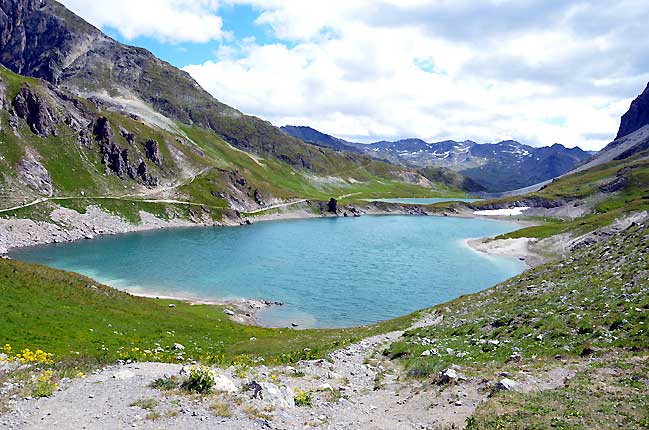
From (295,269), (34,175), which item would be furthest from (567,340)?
(34,175)

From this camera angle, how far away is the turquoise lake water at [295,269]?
7547 cm

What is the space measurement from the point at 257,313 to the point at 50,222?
86071mm

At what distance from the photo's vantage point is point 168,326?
144ft

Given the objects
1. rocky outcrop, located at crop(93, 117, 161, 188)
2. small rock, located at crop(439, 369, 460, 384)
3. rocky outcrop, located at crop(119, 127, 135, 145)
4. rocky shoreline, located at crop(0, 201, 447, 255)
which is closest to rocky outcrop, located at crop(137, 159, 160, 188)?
rocky outcrop, located at crop(93, 117, 161, 188)

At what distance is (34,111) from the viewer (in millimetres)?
155000

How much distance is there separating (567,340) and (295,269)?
7780 centimetres

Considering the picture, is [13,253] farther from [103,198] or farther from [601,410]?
[601,410]

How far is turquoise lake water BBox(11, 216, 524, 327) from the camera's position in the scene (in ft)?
248

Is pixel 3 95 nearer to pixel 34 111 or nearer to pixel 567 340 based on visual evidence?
pixel 34 111

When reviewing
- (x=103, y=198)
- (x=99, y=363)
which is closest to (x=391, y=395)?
(x=99, y=363)

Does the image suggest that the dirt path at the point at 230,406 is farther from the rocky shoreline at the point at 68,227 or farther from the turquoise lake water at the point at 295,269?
the rocky shoreline at the point at 68,227

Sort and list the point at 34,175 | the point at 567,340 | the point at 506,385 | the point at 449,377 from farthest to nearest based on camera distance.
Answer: the point at 34,175 < the point at 567,340 < the point at 449,377 < the point at 506,385

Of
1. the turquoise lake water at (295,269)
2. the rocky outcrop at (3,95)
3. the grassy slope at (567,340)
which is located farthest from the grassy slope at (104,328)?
the rocky outcrop at (3,95)

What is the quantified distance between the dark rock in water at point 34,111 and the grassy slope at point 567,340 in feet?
535
